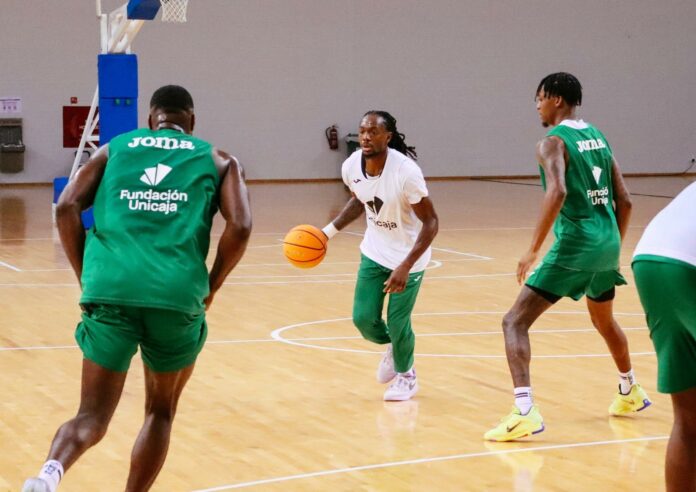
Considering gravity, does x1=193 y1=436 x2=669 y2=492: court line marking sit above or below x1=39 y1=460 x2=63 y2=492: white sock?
below

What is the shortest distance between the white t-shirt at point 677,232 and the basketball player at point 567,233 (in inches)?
79.4

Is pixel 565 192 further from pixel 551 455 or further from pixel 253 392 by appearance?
pixel 253 392

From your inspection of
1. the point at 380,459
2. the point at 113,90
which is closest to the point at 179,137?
the point at 380,459

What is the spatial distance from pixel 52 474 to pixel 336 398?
10.1ft

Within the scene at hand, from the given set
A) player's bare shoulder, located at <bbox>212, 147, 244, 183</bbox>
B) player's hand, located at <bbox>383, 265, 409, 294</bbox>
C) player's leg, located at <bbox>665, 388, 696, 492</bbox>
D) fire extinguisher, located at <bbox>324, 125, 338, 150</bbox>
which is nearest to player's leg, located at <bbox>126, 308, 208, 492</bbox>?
player's bare shoulder, located at <bbox>212, 147, 244, 183</bbox>

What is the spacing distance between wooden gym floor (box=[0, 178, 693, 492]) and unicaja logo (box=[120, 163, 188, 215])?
1.48m

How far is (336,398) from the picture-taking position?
668 centimetres

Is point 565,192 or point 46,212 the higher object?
point 565,192

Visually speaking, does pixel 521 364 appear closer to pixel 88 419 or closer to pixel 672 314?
Result: pixel 672 314

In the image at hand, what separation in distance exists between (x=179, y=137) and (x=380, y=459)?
206 centimetres

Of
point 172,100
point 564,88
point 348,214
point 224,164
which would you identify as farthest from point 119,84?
point 224,164

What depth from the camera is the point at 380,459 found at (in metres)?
5.45

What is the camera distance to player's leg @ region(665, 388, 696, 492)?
3.68m

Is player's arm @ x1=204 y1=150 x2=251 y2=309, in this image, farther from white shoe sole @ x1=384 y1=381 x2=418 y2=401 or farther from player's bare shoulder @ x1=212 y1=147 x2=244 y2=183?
white shoe sole @ x1=384 y1=381 x2=418 y2=401
